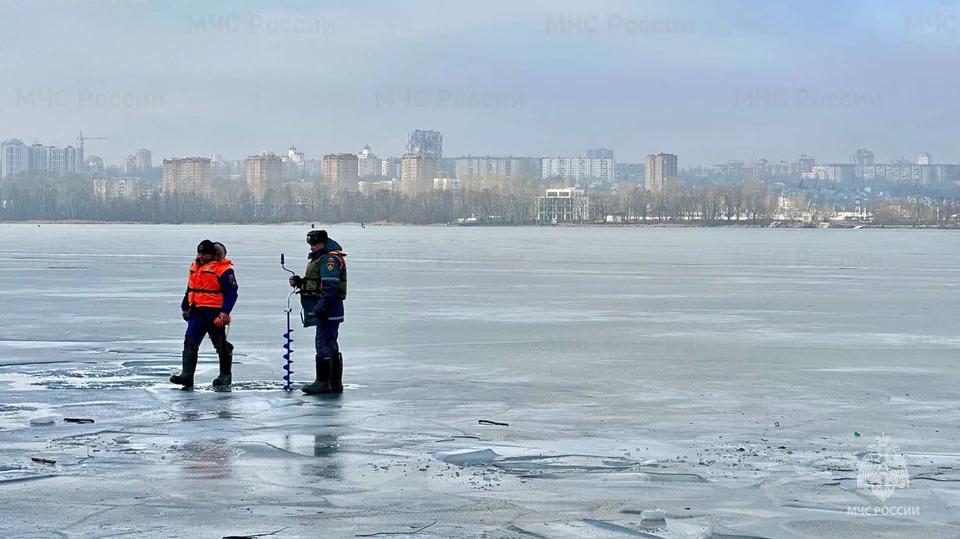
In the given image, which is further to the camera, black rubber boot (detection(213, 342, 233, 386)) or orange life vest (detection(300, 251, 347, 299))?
black rubber boot (detection(213, 342, 233, 386))

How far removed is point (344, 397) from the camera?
555 inches

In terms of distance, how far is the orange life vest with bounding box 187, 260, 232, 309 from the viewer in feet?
49.1

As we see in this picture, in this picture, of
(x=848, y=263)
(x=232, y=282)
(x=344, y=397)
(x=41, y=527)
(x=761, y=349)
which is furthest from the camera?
(x=848, y=263)

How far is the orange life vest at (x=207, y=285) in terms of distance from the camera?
14977mm

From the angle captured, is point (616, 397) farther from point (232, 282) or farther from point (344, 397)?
point (232, 282)

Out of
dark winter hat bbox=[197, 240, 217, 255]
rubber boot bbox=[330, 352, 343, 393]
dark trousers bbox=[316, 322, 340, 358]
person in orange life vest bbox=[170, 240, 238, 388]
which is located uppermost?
dark winter hat bbox=[197, 240, 217, 255]

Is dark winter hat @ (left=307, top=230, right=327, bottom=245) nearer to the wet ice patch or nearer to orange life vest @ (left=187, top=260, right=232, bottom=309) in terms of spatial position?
orange life vest @ (left=187, top=260, right=232, bottom=309)

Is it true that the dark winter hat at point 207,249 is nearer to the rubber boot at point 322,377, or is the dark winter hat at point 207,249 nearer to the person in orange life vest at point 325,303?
the person in orange life vest at point 325,303

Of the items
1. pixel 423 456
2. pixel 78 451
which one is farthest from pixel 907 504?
pixel 78 451

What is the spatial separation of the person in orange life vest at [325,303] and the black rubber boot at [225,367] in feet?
3.01

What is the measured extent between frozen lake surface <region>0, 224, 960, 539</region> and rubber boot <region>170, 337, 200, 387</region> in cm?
20

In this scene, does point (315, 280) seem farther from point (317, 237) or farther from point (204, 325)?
point (204, 325)

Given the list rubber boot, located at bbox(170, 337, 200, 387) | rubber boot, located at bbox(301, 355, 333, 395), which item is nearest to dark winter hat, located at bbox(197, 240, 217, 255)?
rubber boot, located at bbox(170, 337, 200, 387)

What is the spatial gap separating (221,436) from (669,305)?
1807cm
